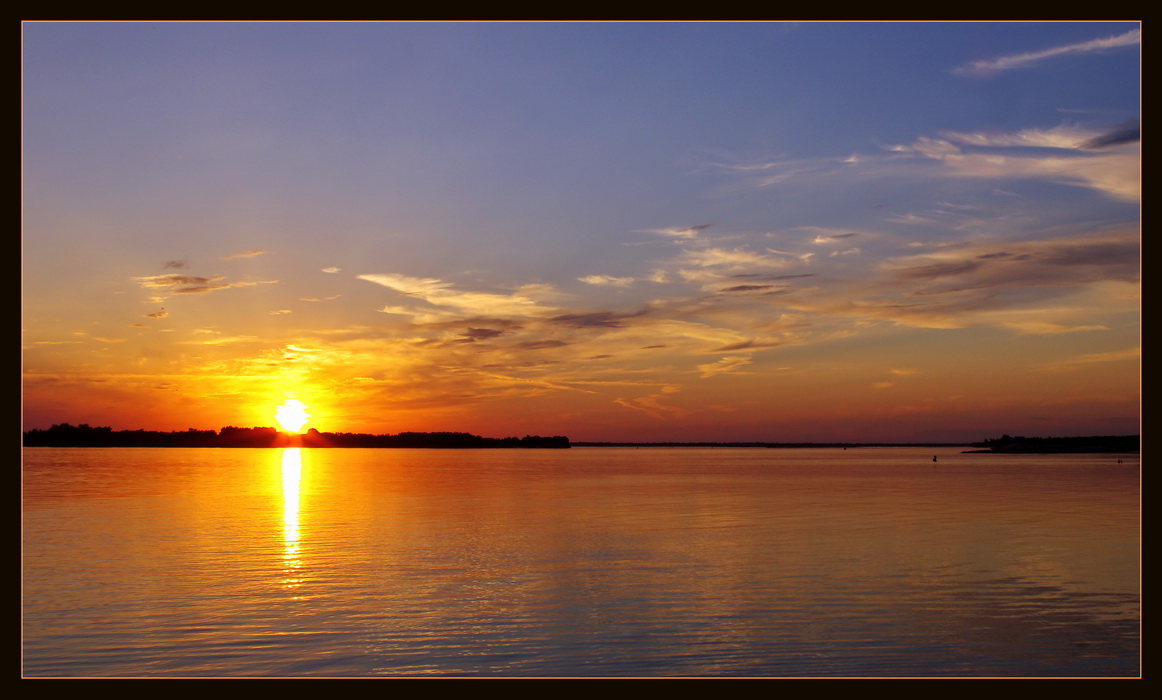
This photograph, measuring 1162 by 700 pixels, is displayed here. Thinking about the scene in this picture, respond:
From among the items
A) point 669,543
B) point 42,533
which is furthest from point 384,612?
point 42,533

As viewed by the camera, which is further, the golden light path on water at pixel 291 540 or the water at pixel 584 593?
the golden light path on water at pixel 291 540

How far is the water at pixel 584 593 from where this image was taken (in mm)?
16938

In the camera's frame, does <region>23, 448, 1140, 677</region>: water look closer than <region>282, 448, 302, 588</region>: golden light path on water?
Yes

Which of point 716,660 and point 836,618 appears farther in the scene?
point 836,618

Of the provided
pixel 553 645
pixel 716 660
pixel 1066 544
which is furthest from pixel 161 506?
pixel 1066 544

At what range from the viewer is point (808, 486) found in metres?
69.0

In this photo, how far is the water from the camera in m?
16.9

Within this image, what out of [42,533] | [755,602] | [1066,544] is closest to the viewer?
[755,602]

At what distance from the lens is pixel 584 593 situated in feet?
74.7

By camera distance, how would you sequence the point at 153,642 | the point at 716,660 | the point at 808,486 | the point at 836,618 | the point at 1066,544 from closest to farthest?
the point at 716,660, the point at 153,642, the point at 836,618, the point at 1066,544, the point at 808,486

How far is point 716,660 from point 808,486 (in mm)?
54973

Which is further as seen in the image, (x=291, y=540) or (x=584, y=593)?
(x=291, y=540)
